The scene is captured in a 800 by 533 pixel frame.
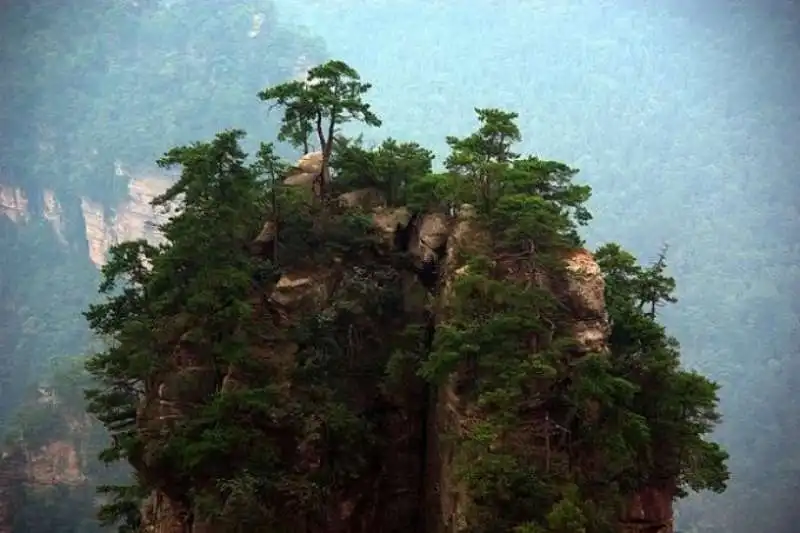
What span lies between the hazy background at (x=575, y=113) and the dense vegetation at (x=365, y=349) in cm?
1670

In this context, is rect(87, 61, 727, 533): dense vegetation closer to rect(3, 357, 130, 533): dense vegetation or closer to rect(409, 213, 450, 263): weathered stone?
rect(409, 213, 450, 263): weathered stone

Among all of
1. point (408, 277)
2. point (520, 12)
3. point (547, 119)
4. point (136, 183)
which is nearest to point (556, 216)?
point (408, 277)

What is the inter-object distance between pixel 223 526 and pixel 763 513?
2374cm

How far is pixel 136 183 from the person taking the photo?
113 ft

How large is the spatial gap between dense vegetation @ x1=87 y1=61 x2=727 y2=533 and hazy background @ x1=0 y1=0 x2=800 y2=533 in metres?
16.7

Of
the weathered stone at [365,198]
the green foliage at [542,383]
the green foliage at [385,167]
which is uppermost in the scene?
the green foliage at [385,167]

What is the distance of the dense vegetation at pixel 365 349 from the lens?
7.97 metres

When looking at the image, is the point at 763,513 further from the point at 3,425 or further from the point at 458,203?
the point at 3,425

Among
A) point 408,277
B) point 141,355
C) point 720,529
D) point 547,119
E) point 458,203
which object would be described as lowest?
point 720,529

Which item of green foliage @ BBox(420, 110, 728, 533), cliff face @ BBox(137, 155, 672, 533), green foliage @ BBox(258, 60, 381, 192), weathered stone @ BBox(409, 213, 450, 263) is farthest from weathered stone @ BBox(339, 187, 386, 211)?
green foliage @ BBox(420, 110, 728, 533)

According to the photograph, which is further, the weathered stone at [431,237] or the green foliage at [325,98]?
the weathered stone at [431,237]

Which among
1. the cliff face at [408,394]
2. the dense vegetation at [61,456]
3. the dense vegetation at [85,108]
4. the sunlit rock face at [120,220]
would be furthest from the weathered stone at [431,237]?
the sunlit rock face at [120,220]

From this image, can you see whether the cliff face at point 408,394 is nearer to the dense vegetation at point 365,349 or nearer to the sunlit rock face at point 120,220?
the dense vegetation at point 365,349

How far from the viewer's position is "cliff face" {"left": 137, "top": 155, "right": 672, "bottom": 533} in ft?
28.9
